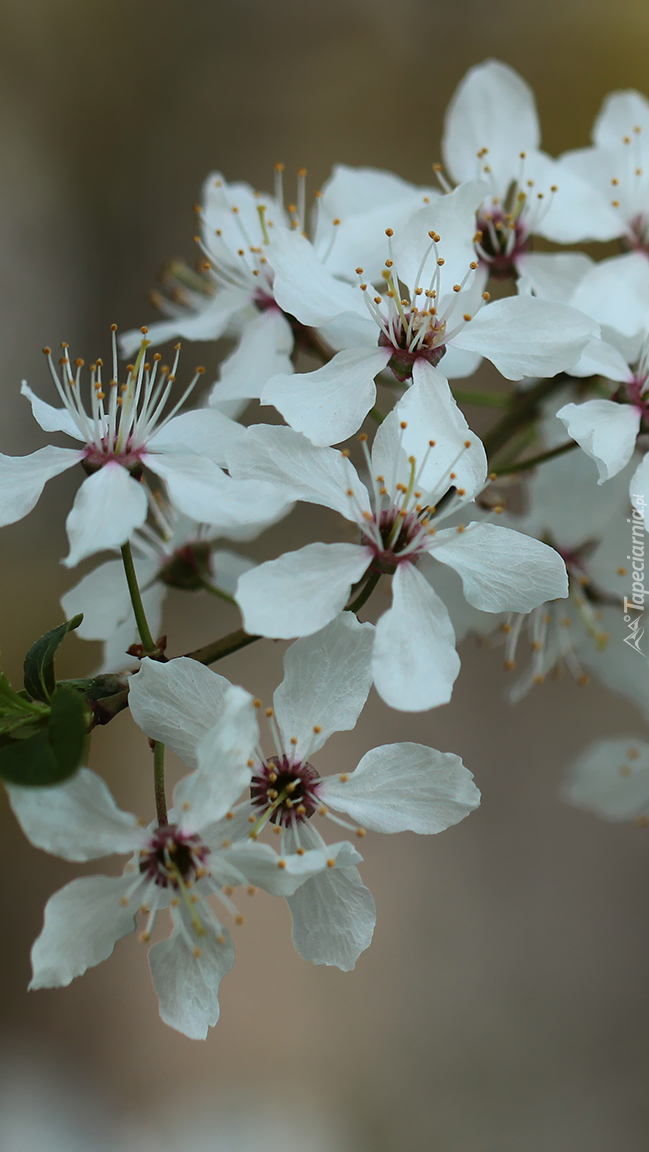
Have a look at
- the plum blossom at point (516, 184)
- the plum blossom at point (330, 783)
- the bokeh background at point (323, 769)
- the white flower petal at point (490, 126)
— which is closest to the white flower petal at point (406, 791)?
the plum blossom at point (330, 783)

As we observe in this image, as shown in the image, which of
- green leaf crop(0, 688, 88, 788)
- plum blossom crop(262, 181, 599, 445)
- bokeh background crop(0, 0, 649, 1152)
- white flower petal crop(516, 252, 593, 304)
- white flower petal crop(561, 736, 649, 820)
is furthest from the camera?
bokeh background crop(0, 0, 649, 1152)

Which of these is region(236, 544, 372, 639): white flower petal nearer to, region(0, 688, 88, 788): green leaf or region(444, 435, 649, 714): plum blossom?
region(0, 688, 88, 788): green leaf

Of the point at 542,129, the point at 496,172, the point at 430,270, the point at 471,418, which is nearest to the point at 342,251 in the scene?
the point at 430,270

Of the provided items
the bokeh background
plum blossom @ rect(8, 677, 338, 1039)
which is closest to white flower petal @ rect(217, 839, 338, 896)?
plum blossom @ rect(8, 677, 338, 1039)

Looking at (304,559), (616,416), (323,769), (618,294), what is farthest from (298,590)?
(323,769)

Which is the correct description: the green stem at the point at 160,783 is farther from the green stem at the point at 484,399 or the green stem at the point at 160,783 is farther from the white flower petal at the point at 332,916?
the green stem at the point at 484,399

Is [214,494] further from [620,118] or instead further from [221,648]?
[620,118]
